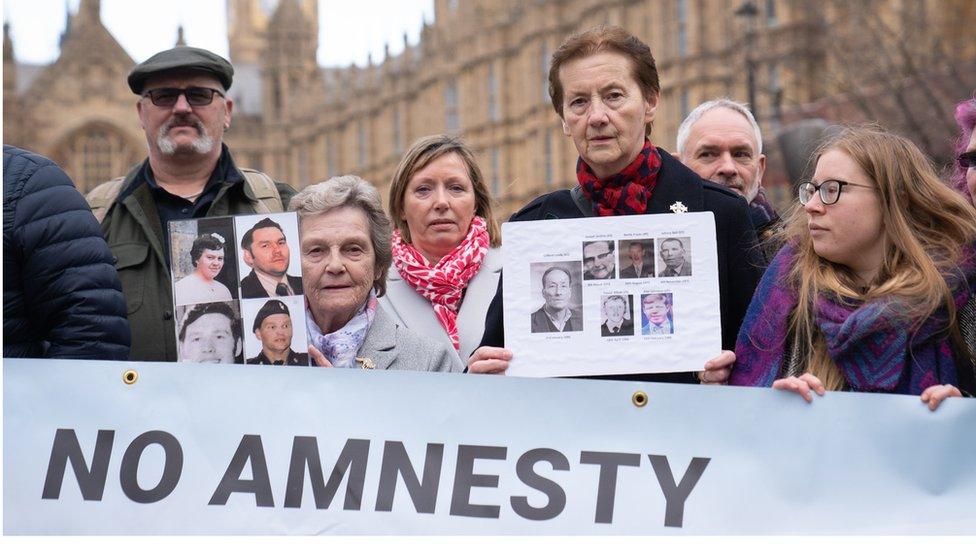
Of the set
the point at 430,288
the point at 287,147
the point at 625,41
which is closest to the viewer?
the point at 625,41

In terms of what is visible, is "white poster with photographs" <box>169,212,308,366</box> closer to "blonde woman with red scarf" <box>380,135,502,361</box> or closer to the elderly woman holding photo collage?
the elderly woman holding photo collage

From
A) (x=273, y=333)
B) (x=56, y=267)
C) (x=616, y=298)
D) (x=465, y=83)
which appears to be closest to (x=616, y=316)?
(x=616, y=298)

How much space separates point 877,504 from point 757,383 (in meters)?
0.45

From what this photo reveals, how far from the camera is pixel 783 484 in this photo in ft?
14.1

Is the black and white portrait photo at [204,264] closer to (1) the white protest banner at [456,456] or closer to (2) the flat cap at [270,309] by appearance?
(2) the flat cap at [270,309]

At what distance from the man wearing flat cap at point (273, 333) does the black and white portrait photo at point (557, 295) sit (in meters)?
0.66

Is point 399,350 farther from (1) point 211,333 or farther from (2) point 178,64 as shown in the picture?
(2) point 178,64

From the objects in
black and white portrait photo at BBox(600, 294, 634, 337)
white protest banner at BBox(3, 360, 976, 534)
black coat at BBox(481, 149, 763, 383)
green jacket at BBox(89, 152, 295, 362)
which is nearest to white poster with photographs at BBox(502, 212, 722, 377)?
black and white portrait photo at BBox(600, 294, 634, 337)

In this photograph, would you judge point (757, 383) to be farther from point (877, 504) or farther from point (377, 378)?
point (377, 378)

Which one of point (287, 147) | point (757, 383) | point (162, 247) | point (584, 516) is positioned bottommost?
point (584, 516)

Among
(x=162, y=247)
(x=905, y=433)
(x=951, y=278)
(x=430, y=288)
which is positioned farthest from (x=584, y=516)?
(x=162, y=247)

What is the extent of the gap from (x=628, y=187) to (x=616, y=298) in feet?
1.36

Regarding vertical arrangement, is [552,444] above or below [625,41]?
below
